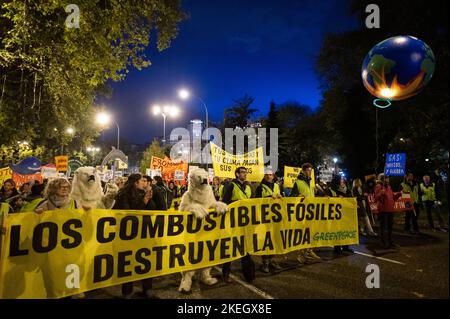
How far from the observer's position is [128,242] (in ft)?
16.9

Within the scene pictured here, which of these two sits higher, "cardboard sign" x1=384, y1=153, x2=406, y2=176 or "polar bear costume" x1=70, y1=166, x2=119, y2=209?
"cardboard sign" x1=384, y1=153, x2=406, y2=176

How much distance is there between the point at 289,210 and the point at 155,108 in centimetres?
2002

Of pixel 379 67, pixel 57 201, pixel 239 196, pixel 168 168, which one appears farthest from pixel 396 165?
pixel 57 201

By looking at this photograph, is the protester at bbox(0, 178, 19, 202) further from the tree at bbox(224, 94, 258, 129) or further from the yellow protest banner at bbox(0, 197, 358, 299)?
the tree at bbox(224, 94, 258, 129)

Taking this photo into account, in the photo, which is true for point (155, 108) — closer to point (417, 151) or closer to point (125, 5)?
point (125, 5)

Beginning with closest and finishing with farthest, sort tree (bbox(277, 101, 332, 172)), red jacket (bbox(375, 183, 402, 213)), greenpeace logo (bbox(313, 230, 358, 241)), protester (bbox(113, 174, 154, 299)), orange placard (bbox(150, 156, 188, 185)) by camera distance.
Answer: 1. protester (bbox(113, 174, 154, 299))
2. greenpeace logo (bbox(313, 230, 358, 241))
3. red jacket (bbox(375, 183, 402, 213))
4. orange placard (bbox(150, 156, 188, 185))
5. tree (bbox(277, 101, 332, 172))

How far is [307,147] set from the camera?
135 feet

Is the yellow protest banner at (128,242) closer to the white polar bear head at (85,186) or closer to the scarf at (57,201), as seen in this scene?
the scarf at (57,201)

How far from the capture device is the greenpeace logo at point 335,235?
24.8 feet

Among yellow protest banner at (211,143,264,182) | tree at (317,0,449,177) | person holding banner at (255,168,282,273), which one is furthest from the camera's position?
tree at (317,0,449,177)

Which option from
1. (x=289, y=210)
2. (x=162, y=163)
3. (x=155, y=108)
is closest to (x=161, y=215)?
(x=289, y=210)

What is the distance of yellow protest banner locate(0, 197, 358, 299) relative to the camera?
4.34 m

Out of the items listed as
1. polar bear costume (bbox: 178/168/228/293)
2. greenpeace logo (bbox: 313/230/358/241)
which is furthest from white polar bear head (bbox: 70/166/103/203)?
greenpeace logo (bbox: 313/230/358/241)

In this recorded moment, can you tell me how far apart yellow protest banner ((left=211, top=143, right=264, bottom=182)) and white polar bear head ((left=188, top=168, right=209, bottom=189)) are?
420 centimetres
